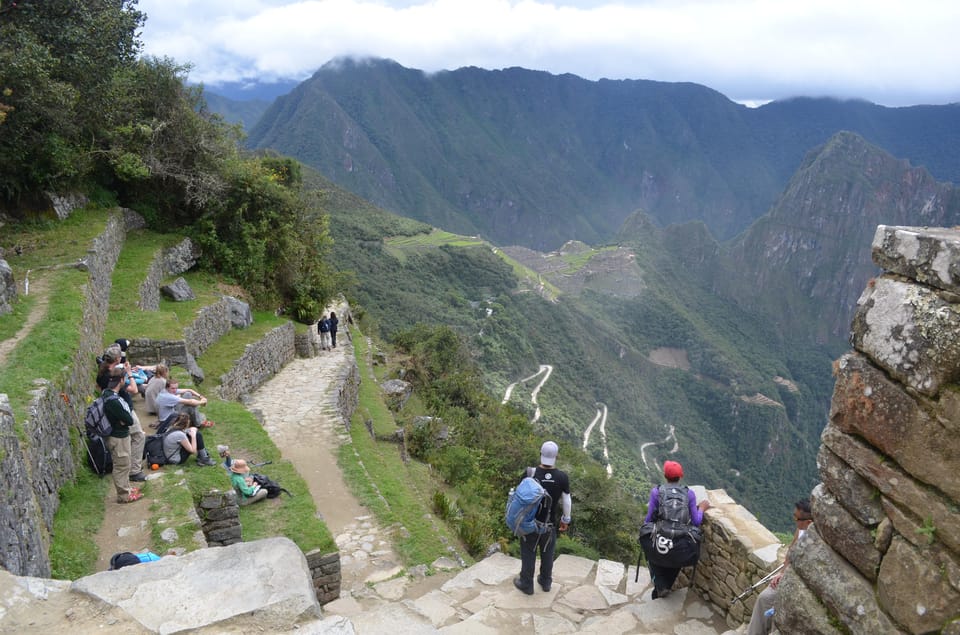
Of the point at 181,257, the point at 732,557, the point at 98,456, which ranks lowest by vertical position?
the point at 732,557

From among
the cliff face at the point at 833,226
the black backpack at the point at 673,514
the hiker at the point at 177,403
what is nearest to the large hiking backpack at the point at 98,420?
the hiker at the point at 177,403

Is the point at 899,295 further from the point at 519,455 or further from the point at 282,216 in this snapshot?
the point at 282,216

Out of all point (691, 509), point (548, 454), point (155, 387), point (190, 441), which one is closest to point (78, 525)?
point (190, 441)

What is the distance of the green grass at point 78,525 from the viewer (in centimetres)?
572

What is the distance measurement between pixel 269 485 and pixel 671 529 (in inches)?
222

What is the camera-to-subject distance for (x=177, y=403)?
9023 mm

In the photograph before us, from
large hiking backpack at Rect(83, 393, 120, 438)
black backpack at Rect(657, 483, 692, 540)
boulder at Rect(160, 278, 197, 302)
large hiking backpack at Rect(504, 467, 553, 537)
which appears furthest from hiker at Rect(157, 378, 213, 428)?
black backpack at Rect(657, 483, 692, 540)

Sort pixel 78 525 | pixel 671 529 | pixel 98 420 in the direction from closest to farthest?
pixel 671 529 → pixel 78 525 → pixel 98 420

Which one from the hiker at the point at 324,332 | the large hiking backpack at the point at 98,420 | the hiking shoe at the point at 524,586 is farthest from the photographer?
the hiker at the point at 324,332

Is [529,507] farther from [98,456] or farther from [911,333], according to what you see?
[98,456]

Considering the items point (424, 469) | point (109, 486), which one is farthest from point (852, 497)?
point (424, 469)

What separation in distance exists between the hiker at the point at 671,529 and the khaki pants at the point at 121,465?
19.9 feet

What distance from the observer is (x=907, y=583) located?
2748 mm

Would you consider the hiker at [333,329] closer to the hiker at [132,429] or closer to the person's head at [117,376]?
the hiker at [132,429]
